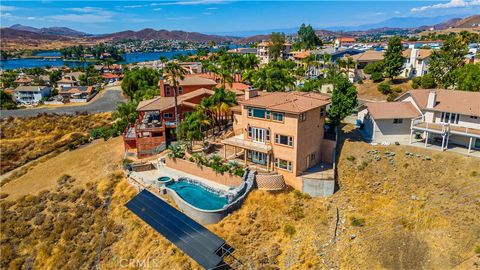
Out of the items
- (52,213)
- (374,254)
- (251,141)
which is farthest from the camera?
(52,213)

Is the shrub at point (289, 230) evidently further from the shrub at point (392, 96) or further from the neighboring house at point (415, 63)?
the neighboring house at point (415, 63)

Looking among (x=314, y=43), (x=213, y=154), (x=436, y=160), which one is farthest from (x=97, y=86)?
(x=436, y=160)

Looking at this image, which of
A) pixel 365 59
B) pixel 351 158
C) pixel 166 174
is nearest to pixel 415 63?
pixel 365 59

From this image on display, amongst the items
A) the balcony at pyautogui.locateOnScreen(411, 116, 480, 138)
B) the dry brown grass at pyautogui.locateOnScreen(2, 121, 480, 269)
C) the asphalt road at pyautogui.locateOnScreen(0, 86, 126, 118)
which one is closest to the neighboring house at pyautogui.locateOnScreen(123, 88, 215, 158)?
the dry brown grass at pyautogui.locateOnScreen(2, 121, 480, 269)

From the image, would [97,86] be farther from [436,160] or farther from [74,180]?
[436,160]

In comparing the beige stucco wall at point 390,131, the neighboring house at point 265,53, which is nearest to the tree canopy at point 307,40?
the neighboring house at point 265,53

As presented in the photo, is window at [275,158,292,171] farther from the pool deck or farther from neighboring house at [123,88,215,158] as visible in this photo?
neighboring house at [123,88,215,158]
